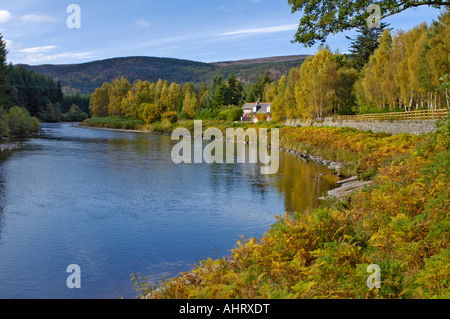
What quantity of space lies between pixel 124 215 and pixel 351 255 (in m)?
Result: 10.7

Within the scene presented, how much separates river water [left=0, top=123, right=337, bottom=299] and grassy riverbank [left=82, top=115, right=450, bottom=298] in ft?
7.02

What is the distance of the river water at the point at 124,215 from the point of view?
1116 cm

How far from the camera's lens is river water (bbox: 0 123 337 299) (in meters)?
11.2

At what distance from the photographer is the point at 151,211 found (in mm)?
17688

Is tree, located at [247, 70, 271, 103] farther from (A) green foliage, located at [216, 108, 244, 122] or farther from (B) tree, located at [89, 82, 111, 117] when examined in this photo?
(B) tree, located at [89, 82, 111, 117]

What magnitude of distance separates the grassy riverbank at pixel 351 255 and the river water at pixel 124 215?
7.02 ft

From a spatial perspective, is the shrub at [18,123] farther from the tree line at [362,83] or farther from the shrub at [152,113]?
the tree line at [362,83]

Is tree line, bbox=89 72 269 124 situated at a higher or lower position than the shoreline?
higher

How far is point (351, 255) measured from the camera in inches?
325

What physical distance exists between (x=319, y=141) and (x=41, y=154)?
78.6 feet

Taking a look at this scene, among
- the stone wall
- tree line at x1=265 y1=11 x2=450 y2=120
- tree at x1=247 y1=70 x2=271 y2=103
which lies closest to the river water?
the stone wall

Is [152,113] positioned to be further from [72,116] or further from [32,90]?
Answer: [72,116]

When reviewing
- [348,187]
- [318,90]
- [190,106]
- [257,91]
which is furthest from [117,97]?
[348,187]

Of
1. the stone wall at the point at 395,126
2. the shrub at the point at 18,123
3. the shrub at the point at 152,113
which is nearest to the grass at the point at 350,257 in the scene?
the stone wall at the point at 395,126
